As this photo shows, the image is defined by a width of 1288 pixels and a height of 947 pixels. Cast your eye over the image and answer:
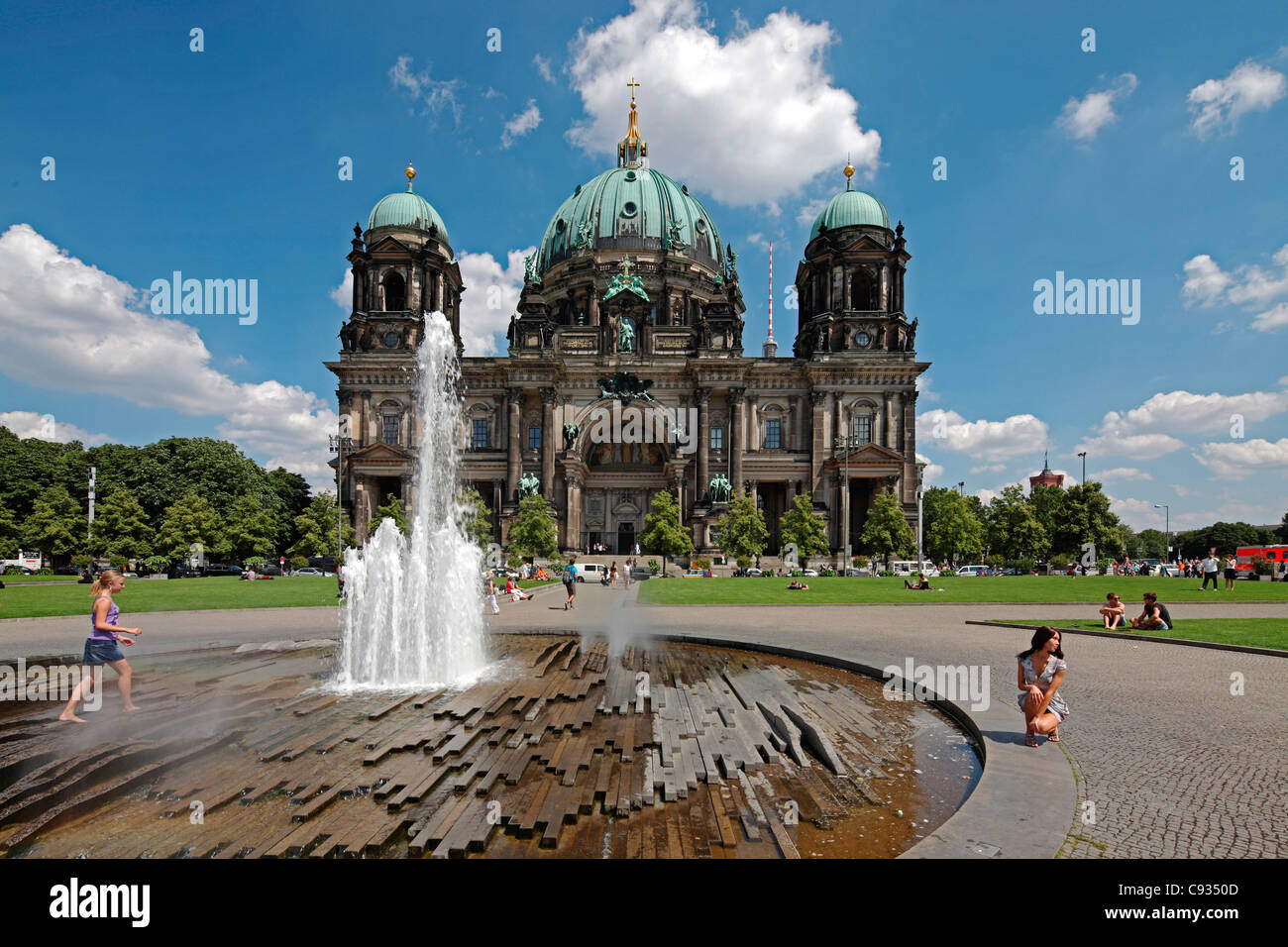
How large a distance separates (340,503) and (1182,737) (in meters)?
61.6

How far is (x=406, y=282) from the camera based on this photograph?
2484 inches

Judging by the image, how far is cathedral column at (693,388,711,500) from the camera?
5969 centimetres

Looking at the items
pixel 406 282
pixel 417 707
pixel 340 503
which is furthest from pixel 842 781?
pixel 406 282

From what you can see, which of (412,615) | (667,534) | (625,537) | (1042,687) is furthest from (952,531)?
(1042,687)

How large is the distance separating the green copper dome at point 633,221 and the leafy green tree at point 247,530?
40.4 m

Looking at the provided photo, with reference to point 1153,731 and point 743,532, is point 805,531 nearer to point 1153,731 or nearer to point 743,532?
point 743,532

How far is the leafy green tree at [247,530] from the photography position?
51897 millimetres

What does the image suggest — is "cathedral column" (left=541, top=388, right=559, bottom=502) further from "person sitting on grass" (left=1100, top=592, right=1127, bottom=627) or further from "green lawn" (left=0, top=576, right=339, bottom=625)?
"person sitting on grass" (left=1100, top=592, right=1127, bottom=627)

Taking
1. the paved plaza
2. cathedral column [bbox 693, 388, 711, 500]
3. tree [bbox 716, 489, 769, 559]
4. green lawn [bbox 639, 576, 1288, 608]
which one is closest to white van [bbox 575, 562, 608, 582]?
green lawn [bbox 639, 576, 1288, 608]

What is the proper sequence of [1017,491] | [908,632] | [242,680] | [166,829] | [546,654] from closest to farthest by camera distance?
[166,829] < [242,680] < [546,654] < [908,632] < [1017,491]

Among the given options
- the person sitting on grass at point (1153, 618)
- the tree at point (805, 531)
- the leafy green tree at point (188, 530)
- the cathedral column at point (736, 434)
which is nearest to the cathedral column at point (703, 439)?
the cathedral column at point (736, 434)

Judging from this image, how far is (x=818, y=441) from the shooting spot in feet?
201

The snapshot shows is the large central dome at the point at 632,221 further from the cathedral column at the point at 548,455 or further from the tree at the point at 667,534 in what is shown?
the tree at the point at 667,534
